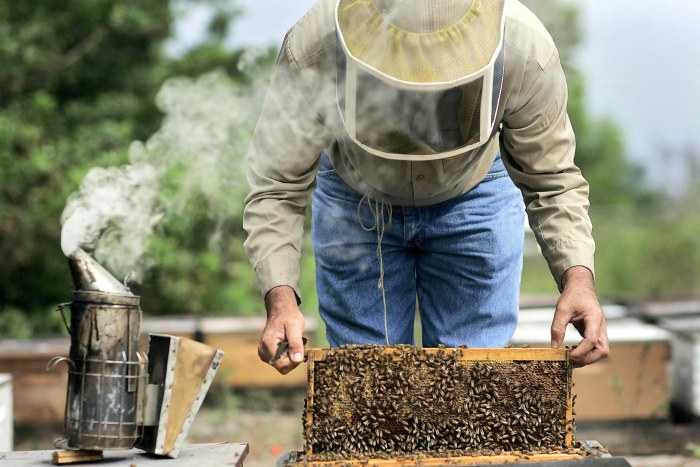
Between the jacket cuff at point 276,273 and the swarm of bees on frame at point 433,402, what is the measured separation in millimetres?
378

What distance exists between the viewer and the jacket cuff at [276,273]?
108 inches

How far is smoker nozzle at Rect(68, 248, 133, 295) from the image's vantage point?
2.47m

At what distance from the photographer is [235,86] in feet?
24.1

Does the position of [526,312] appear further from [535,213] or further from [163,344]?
[163,344]

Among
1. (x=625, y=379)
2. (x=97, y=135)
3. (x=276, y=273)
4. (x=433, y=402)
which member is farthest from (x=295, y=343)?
(x=97, y=135)

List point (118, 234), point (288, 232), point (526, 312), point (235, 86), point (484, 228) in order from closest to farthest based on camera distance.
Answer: point (288, 232), point (484, 228), point (118, 234), point (526, 312), point (235, 86)

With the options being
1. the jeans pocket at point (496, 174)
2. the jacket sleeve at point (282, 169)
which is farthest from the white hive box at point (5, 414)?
the jeans pocket at point (496, 174)

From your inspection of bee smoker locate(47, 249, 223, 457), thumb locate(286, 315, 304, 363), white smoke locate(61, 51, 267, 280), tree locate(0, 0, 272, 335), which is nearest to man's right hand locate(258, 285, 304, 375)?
thumb locate(286, 315, 304, 363)

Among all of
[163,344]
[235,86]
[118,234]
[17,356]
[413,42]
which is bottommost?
[17,356]

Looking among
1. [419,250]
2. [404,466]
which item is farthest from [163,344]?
[419,250]

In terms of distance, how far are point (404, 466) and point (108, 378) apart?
82 cm

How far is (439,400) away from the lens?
2.47 m

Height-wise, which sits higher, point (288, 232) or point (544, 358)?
point (288, 232)

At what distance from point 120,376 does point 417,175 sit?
1.10m
